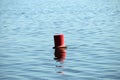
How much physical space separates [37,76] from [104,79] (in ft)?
9.04

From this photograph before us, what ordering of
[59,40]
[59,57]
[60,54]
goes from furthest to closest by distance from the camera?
[59,40] < [60,54] < [59,57]

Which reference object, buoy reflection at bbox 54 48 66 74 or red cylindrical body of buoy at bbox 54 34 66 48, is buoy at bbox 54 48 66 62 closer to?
buoy reflection at bbox 54 48 66 74

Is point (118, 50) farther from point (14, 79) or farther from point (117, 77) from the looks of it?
point (14, 79)

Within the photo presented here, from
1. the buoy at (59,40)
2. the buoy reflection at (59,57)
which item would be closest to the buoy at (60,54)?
the buoy reflection at (59,57)

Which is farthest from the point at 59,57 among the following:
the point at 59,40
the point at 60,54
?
the point at 59,40

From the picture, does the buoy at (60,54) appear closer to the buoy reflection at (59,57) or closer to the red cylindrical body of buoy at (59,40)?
the buoy reflection at (59,57)

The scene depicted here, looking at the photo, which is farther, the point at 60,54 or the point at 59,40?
the point at 59,40

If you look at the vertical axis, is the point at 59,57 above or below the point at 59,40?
below

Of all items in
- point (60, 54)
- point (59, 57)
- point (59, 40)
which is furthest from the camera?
point (59, 40)

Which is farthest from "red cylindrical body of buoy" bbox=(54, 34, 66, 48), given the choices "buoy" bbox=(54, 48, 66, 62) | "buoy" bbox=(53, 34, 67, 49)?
"buoy" bbox=(54, 48, 66, 62)

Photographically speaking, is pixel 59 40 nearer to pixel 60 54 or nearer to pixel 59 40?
pixel 59 40

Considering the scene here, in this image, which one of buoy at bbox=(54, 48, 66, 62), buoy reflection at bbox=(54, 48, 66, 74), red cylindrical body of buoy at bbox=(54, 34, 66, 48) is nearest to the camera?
buoy reflection at bbox=(54, 48, 66, 74)

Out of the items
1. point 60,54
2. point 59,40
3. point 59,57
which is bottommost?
point 59,57

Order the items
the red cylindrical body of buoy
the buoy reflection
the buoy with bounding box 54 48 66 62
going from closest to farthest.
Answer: the buoy reflection, the buoy with bounding box 54 48 66 62, the red cylindrical body of buoy
